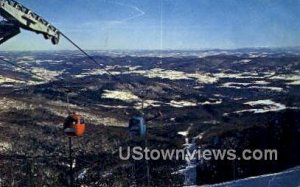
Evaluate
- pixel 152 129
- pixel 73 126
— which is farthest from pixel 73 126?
pixel 152 129

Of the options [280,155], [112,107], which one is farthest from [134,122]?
[112,107]

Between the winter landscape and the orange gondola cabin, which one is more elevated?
the orange gondola cabin

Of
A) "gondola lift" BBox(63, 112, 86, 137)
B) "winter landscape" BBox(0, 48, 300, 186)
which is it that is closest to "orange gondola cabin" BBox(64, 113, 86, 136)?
"gondola lift" BBox(63, 112, 86, 137)

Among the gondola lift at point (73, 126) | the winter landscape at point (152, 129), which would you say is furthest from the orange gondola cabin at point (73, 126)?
the winter landscape at point (152, 129)

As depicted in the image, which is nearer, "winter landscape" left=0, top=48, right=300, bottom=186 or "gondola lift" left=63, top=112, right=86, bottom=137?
"gondola lift" left=63, top=112, right=86, bottom=137

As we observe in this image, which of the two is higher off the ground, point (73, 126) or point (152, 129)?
point (73, 126)

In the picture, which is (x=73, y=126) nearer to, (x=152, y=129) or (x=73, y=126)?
(x=73, y=126)

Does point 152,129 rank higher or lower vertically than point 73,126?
lower

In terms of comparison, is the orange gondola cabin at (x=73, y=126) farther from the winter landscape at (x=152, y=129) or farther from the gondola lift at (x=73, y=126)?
the winter landscape at (x=152, y=129)

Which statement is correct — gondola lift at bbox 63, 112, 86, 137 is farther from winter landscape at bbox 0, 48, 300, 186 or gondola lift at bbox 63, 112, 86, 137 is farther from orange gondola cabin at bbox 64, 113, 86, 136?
winter landscape at bbox 0, 48, 300, 186

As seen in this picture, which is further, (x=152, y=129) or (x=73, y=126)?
(x=152, y=129)

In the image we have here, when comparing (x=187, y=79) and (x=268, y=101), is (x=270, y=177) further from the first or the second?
(x=187, y=79)
